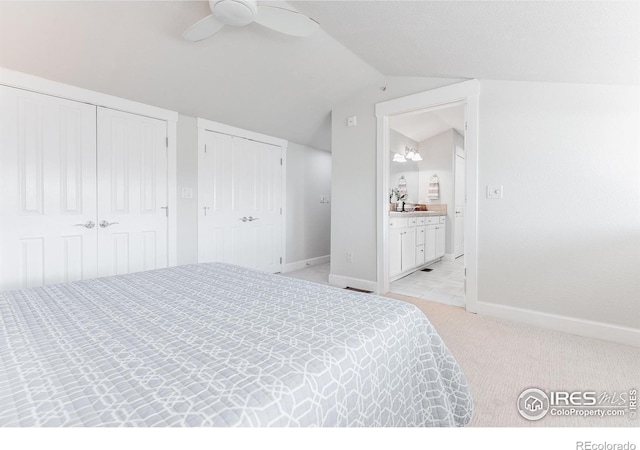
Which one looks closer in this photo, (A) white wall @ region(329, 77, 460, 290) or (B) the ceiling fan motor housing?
(B) the ceiling fan motor housing

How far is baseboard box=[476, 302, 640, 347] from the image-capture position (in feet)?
7.11

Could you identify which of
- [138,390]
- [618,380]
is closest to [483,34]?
[618,380]

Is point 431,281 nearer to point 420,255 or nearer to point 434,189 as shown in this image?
point 420,255

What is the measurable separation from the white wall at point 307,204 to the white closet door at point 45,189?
255 cm

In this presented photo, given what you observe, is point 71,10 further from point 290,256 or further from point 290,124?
point 290,256

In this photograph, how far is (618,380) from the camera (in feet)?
5.54

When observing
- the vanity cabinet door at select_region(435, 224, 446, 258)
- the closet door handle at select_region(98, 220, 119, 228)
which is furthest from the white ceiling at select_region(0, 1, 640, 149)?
the vanity cabinet door at select_region(435, 224, 446, 258)

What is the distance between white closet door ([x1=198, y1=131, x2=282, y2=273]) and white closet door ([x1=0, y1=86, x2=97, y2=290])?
1.07m

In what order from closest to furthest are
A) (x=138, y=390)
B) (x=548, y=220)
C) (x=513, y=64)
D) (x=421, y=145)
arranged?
(x=138, y=390) → (x=513, y=64) → (x=548, y=220) → (x=421, y=145)

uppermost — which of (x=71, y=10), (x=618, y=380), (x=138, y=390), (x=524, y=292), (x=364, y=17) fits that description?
(x=364, y=17)

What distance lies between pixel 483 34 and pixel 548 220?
1.55 m

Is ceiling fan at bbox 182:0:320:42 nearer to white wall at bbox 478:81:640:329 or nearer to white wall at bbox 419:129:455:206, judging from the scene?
white wall at bbox 478:81:640:329

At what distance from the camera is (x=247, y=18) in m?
1.83

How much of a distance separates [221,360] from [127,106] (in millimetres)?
2943
